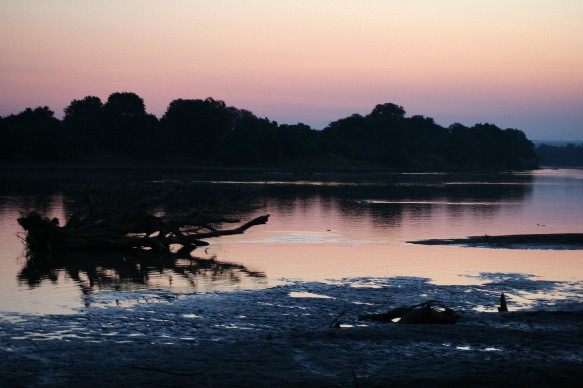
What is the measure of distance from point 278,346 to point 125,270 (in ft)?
37.2

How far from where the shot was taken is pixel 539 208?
192 ft

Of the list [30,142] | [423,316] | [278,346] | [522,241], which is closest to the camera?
[278,346]

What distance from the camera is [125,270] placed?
2441 cm

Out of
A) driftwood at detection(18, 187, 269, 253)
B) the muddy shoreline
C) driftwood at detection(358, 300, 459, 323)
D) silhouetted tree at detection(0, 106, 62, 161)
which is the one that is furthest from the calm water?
silhouetted tree at detection(0, 106, 62, 161)

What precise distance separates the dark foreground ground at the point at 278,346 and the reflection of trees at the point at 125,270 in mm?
3331

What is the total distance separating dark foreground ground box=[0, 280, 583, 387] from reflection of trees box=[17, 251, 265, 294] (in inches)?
131

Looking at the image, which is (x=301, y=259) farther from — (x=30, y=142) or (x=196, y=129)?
(x=196, y=129)

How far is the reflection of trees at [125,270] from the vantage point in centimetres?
2209

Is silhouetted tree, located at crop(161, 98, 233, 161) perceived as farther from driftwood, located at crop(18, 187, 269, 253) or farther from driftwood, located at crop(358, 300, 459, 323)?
driftwood, located at crop(358, 300, 459, 323)

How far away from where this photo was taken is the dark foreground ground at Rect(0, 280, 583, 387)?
12.1 m

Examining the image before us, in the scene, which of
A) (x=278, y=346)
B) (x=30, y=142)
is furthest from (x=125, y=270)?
(x=30, y=142)

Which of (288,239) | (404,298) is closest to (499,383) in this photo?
(404,298)

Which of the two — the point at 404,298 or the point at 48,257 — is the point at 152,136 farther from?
the point at 404,298

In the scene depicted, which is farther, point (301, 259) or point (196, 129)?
point (196, 129)
